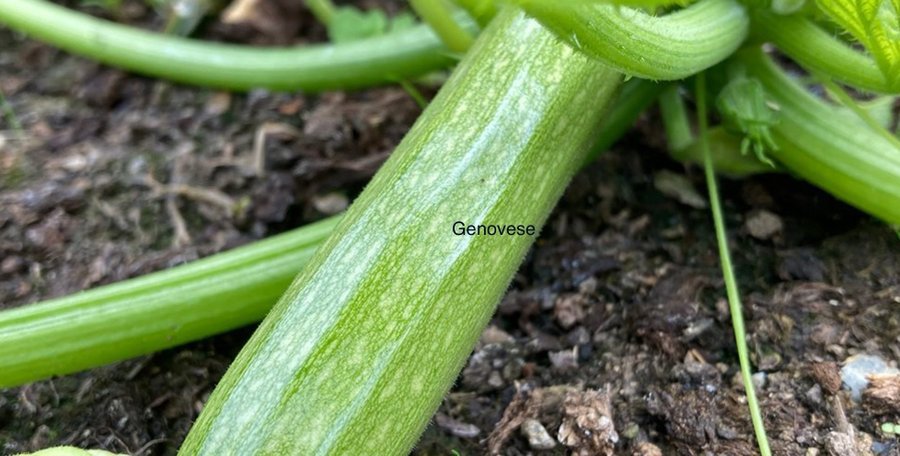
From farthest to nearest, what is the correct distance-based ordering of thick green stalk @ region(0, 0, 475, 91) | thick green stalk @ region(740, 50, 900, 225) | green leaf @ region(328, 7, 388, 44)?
green leaf @ region(328, 7, 388, 44)
thick green stalk @ region(0, 0, 475, 91)
thick green stalk @ region(740, 50, 900, 225)

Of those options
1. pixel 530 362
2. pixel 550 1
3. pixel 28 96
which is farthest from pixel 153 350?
pixel 28 96

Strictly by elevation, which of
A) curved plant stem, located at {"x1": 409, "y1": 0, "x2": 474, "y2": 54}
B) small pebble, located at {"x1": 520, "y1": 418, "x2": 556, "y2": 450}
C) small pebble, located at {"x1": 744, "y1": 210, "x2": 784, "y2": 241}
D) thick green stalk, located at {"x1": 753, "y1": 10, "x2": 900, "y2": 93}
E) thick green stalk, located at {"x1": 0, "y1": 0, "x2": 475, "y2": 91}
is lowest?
small pebble, located at {"x1": 520, "y1": 418, "x2": 556, "y2": 450}

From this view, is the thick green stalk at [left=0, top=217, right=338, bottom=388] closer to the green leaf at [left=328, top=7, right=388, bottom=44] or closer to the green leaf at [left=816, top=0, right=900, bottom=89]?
the green leaf at [left=328, top=7, right=388, bottom=44]

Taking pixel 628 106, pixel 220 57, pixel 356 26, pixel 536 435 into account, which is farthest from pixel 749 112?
pixel 220 57

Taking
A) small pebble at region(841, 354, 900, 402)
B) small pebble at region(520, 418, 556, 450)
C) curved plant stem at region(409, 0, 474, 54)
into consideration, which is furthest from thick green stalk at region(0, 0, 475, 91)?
small pebble at region(841, 354, 900, 402)

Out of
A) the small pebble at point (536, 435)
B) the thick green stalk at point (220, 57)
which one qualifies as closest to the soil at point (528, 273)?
the small pebble at point (536, 435)

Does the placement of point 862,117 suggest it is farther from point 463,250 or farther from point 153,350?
point 153,350

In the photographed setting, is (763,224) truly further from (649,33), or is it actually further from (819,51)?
(649,33)
